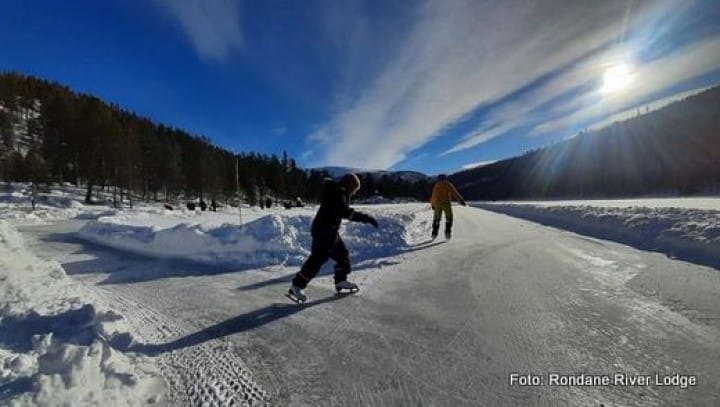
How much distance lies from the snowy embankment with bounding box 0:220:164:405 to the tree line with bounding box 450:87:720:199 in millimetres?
93998

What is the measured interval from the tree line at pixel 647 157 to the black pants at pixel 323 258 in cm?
9098

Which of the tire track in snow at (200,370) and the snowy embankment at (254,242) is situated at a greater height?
the snowy embankment at (254,242)

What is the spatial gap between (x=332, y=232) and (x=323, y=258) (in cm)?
41

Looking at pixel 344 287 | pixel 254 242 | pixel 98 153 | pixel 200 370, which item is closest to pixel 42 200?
pixel 98 153

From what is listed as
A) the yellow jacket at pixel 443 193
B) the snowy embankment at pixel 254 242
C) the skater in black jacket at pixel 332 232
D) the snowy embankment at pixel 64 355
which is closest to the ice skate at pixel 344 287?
the skater in black jacket at pixel 332 232

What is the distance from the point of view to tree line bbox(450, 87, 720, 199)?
84.6m

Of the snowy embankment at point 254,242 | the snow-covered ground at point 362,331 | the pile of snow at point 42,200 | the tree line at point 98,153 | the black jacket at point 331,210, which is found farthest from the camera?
the tree line at point 98,153

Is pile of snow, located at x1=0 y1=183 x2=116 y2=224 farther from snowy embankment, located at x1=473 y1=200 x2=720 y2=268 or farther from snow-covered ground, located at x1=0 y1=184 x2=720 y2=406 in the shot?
snowy embankment, located at x1=473 y1=200 x2=720 y2=268

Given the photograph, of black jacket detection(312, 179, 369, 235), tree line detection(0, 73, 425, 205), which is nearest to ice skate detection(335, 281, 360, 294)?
black jacket detection(312, 179, 369, 235)

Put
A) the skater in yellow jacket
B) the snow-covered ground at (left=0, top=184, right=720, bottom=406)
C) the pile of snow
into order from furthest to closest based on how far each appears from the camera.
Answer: the pile of snow, the skater in yellow jacket, the snow-covered ground at (left=0, top=184, right=720, bottom=406)

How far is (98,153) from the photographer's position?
4856 cm

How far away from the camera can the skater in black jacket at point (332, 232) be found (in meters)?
5.37

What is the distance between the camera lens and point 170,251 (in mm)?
9625

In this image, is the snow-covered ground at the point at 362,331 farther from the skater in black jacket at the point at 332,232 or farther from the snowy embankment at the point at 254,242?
the snowy embankment at the point at 254,242
